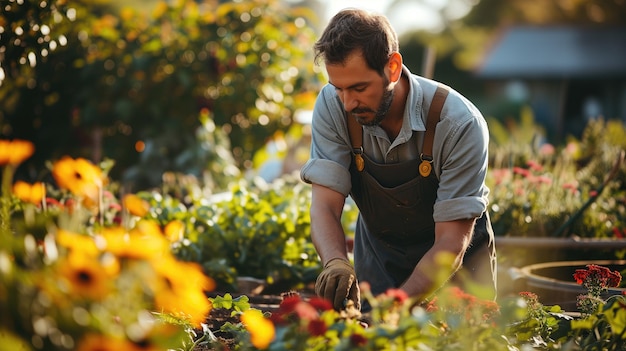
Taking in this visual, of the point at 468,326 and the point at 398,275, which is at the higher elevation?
A: the point at 468,326

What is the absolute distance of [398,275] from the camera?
118 inches

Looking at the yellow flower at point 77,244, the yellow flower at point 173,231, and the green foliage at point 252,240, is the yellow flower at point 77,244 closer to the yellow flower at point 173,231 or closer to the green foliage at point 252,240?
the yellow flower at point 173,231

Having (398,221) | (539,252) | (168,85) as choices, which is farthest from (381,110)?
(168,85)

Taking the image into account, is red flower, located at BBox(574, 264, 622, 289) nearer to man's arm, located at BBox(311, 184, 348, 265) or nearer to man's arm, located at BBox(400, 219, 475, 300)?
man's arm, located at BBox(400, 219, 475, 300)

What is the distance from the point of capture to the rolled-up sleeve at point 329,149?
2.64 metres

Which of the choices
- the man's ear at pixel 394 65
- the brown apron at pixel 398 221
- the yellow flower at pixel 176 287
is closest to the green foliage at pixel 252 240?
the brown apron at pixel 398 221

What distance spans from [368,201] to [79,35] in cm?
366

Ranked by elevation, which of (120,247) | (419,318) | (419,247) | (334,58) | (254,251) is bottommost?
(254,251)

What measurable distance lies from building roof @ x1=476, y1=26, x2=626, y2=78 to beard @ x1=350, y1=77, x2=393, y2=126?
29871 mm

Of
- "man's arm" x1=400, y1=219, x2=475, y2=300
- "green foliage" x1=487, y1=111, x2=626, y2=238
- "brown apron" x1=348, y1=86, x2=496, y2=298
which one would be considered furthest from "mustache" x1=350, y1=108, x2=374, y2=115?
"green foliage" x1=487, y1=111, x2=626, y2=238

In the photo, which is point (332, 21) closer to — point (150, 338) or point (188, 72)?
point (150, 338)

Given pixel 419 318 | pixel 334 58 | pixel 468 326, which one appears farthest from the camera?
pixel 334 58

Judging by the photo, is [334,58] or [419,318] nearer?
[419,318]


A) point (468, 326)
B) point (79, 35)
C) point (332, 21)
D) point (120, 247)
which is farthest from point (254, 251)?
point (79, 35)
